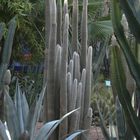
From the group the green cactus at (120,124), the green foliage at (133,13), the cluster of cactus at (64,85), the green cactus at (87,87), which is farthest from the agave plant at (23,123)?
the green cactus at (87,87)

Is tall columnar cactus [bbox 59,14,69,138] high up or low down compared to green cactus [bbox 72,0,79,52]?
down

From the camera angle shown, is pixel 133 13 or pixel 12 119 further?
pixel 12 119

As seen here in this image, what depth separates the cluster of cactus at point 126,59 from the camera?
272 cm

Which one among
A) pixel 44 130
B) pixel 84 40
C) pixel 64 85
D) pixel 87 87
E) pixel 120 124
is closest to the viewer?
pixel 44 130

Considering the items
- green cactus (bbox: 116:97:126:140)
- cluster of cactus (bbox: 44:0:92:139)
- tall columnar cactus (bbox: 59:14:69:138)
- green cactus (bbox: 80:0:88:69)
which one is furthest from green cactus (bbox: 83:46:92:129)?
green cactus (bbox: 116:97:126:140)

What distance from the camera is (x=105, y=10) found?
33.4 feet

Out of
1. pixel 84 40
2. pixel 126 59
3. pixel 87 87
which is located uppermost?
pixel 84 40

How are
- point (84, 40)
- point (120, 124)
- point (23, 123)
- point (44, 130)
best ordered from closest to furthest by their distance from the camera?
point (44, 130)
point (23, 123)
point (120, 124)
point (84, 40)

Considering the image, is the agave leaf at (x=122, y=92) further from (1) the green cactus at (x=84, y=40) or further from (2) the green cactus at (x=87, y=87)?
(1) the green cactus at (x=84, y=40)

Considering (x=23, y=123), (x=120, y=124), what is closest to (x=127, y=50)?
(x=120, y=124)

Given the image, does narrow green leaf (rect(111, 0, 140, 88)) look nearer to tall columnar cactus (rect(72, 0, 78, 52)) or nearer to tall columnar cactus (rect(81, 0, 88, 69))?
tall columnar cactus (rect(81, 0, 88, 69))

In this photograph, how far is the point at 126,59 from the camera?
9.00 feet

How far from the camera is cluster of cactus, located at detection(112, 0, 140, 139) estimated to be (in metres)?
2.72

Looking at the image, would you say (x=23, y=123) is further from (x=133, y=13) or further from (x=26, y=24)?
(x=26, y=24)
